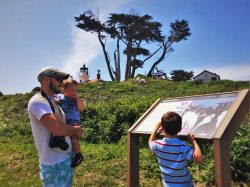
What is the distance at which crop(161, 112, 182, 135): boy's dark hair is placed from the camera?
154 inches

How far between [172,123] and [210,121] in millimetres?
364

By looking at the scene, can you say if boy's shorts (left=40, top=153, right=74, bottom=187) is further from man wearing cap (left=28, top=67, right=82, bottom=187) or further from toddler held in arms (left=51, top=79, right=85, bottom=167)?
toddler held in arms (left=51, top=79, right=85, bottom=167)

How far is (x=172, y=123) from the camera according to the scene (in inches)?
154

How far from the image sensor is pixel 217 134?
359 centimetres

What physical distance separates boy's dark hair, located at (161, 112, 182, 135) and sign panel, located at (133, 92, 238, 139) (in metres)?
0.13

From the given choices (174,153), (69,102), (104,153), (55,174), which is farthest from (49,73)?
(104,153)

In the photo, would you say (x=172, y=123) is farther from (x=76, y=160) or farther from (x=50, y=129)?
(x=50, y=129)

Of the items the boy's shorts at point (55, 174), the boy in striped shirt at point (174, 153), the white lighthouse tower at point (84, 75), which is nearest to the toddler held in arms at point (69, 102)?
the boy's shorts at point (55, 174)

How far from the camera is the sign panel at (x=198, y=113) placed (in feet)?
12.6

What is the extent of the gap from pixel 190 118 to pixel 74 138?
1231mm

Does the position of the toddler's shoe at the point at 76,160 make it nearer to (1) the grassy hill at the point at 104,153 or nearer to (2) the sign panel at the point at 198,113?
(2) the sign panel at the point at 198,113

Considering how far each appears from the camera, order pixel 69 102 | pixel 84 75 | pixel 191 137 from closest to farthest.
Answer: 1. pixel 191 137
2. pixel 69 102
3. pixel 84 75

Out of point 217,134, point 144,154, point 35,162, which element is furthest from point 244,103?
point 35,162

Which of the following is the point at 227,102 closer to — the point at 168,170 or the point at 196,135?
the point at 196,135
